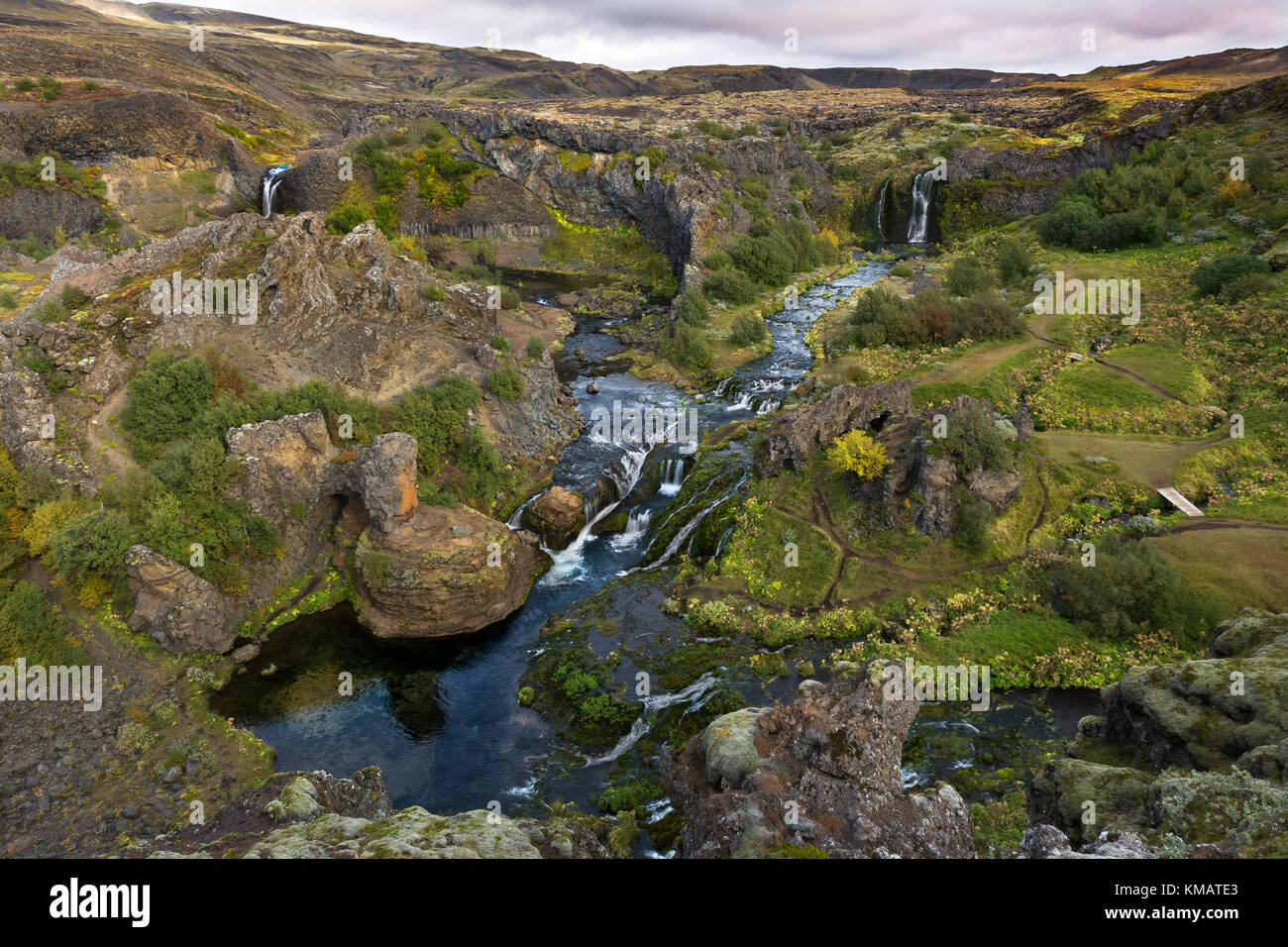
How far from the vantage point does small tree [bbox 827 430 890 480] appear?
2936cm

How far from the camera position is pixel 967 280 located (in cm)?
5747

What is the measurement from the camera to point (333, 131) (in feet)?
482

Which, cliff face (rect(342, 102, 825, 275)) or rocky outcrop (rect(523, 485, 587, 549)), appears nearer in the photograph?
rocky outcrop (rect(523, 485, 587, 549))

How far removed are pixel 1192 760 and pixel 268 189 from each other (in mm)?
100726

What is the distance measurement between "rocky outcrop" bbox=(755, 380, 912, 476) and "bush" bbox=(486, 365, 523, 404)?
16167 mm

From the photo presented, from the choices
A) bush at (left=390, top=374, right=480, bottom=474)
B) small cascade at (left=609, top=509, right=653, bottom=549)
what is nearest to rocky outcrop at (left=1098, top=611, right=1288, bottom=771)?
small cascade at (left=609, top=509, right=653, bottom=549)

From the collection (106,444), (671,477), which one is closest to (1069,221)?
(671,477)

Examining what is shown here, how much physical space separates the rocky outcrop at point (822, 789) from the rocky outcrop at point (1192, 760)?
8.47ft

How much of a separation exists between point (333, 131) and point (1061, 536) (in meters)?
169

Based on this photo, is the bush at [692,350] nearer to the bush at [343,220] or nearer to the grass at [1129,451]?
the grass at [1129,451]

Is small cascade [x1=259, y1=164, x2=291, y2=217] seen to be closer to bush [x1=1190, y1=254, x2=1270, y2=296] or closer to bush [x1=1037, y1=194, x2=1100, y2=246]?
bush [x1=1037, y1=194, x2=1100, y2=246]

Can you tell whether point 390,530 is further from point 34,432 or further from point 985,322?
point 985,322

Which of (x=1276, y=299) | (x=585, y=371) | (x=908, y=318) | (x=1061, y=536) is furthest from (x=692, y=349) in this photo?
(x=1276, y=299)
